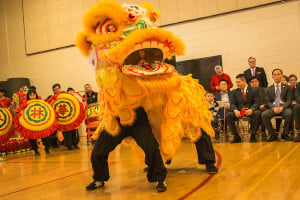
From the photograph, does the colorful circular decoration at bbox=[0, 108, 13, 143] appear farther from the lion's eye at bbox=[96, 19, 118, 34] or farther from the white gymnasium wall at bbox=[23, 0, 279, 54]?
the white gymnasium wall at bbox=[23, 0, 279, 54]

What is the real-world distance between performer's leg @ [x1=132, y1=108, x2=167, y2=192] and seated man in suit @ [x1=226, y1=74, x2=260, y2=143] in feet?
10.6

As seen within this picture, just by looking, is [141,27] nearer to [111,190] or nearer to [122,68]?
[122,68]

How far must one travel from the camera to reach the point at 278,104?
18.8 feet

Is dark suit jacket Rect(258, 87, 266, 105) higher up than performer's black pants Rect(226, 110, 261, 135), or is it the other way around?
dark suit jacket Rect(258, 87, 266, 105)

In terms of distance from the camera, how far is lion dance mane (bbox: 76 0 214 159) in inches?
101

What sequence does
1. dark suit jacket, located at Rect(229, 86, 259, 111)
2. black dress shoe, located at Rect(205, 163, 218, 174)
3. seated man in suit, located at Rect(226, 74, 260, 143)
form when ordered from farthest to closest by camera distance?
dark suit jacket, located at Rect(229, 86, 259, 111)
seated man in suit, located at Rect(226, 74, 260, 143)
black dress shoe, located at Rect(205, 163, 218, 174)

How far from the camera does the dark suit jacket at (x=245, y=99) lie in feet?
19.2

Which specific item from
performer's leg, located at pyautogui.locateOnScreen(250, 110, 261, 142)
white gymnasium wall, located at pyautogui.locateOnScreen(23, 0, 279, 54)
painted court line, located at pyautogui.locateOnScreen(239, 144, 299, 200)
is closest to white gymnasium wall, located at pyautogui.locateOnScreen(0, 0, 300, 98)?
white gymnasium wall, located at pyautogui.locateOnScreen(23, 0, 279, 54)

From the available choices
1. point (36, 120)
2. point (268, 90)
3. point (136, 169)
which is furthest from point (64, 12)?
point (136, 169)

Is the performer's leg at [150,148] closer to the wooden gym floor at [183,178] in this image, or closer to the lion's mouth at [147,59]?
the wooden gym floor at [183,178]

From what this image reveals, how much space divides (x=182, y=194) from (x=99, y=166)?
823 mm

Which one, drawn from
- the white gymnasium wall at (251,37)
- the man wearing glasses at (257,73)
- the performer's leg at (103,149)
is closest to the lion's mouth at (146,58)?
the performer's leg at (103,149)

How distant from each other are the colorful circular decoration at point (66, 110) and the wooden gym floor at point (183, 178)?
5.14 ft

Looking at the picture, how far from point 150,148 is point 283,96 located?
3.85 meters
